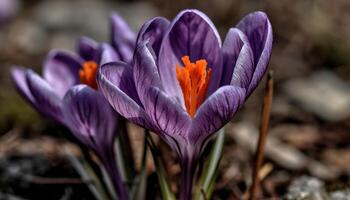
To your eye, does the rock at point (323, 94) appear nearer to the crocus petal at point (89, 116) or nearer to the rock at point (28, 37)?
the crocus petal at point (89, 116)

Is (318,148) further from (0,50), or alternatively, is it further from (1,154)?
A: (0,50)

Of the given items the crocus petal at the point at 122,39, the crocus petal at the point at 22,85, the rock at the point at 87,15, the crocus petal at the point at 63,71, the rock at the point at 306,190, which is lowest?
the rock at the point at 87,15

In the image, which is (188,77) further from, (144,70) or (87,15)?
(87,15)

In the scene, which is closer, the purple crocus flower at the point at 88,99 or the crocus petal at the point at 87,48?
the purple crocus flower at the point at 88,99

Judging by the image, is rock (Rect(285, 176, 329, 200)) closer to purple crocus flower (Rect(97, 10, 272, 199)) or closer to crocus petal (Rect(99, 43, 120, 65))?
purple crocus flower (Rect(97, 10, 272, 199))

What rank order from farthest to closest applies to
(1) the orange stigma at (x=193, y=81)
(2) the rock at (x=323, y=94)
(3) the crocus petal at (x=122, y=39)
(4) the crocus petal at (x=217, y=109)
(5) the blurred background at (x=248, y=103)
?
(2) the rock at (x=323, y=94) → (5) the blurred background at (x=248, y=103) → (3) the crocus petal at (x=122, y=39) → (1) the orange stigma at (x=193, y=81) → (4) the crocus petal at (x=217, y=109)

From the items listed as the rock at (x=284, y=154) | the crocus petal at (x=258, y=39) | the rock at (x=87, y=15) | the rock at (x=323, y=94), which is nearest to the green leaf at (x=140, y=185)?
the crocus petal at (x=258, y=39)

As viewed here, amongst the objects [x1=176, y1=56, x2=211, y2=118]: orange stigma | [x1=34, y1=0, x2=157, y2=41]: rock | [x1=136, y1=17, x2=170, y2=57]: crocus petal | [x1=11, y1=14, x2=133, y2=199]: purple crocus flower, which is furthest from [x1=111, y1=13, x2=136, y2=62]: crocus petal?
[x1=34, y1=0, x2=157, y2=41]: rock

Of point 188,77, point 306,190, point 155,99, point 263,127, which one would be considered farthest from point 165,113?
point 306,190
